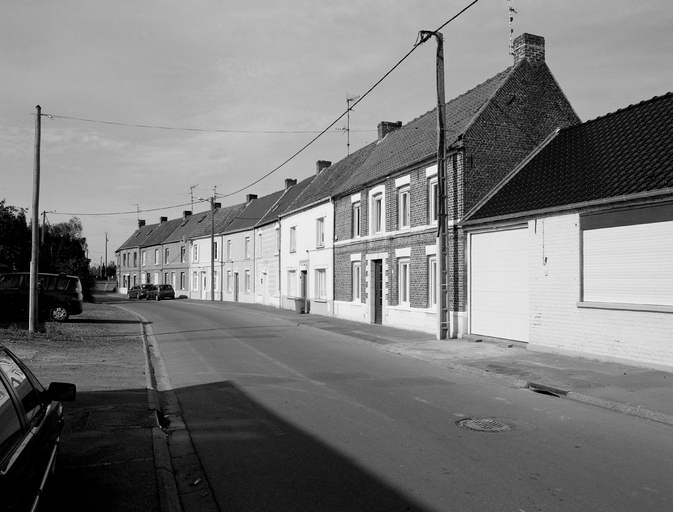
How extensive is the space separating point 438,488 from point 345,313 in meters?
20.9

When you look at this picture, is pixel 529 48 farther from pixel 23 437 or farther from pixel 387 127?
pixel 23 437

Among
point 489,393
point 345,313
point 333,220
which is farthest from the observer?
point 333,220

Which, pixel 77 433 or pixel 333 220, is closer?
pixel 77 433

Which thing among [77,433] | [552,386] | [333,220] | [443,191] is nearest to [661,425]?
[552,386]

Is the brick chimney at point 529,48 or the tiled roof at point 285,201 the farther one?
the tiled roof at point 285,201

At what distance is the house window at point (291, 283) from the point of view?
34094 millimetres

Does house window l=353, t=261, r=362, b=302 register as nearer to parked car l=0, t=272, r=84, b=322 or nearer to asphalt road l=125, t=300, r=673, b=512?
parked car l=0, t=272, r=84, b=322

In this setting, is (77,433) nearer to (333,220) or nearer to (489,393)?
(489,393)

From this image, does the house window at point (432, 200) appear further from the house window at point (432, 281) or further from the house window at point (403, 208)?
the house window at point (403, 208)

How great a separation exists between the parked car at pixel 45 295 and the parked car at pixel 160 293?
3073cm

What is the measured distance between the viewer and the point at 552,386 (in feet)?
32.7

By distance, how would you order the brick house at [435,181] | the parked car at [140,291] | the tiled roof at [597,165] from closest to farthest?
the tiled roof at [597,165] < the brick house at [435,181] < the parked car at [140,291]

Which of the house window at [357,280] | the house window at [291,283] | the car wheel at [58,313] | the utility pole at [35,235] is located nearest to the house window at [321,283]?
the house window at [291,283]

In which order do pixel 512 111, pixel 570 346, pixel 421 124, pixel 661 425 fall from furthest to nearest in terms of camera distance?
pixel 421 124 < pixel 512 111 < pixel 570 346 < pixel 661 425
